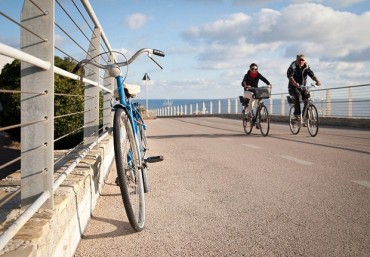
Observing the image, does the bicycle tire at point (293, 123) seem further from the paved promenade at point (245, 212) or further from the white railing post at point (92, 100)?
the white railing post at point (92, 100)

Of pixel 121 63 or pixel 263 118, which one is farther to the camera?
pixel 263 118

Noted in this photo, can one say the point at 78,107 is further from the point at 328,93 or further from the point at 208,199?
the point at 328,93

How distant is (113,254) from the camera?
2.57m

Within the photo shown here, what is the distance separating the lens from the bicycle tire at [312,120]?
1005 centimetres

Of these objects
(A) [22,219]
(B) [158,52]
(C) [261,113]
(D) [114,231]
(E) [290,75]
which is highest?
(E) [290,75]

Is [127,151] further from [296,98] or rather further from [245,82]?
[245,82]

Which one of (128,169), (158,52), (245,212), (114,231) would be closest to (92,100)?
(158,52)

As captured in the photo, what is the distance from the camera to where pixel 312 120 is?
33.5 ft

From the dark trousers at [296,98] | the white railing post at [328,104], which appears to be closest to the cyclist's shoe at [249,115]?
the dark trousers at [296,98]

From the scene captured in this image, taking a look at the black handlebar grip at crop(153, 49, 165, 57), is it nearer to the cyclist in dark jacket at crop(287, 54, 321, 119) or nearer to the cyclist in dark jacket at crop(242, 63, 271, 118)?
the cyclist in dark jacket at crop(287, 54, 321, 119)

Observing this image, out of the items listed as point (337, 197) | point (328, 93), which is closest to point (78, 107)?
point (337, 197)

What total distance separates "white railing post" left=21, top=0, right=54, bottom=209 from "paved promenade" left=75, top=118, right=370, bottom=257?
632mm

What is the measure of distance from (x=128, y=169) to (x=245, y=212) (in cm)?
109

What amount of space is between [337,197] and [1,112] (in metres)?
9.10
